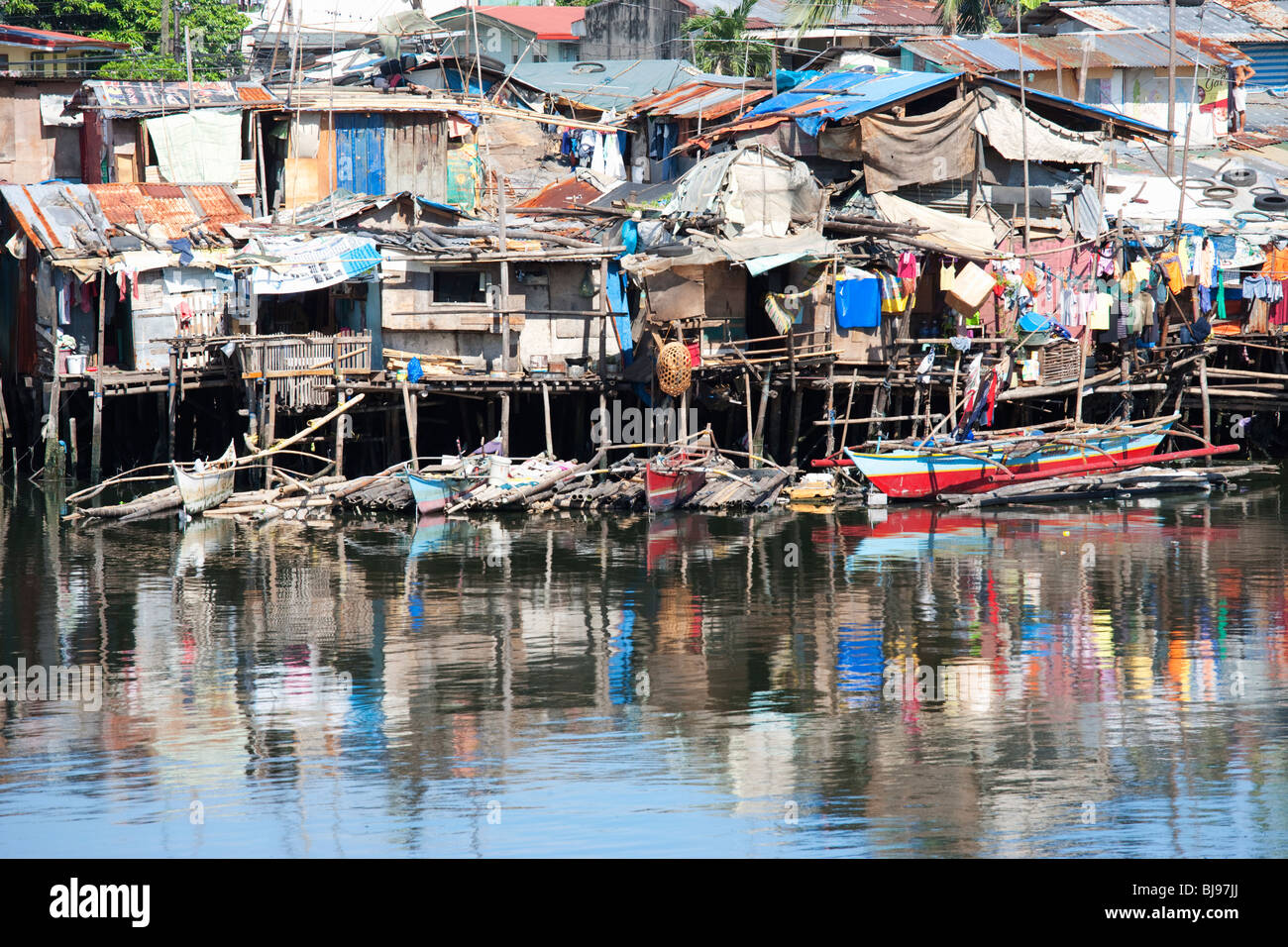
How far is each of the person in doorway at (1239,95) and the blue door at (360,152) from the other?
23.6 meters

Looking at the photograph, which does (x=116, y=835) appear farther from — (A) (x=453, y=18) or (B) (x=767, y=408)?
(A) (x=453, y=18)

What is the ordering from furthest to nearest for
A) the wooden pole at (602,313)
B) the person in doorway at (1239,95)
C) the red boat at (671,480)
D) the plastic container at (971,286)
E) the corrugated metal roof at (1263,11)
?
the corrugated metal roof at (1263,11), the person in doorway at (1239,95), the plastic container at (971,286), the wooden pole at (602,313), the red boat at (671,480)

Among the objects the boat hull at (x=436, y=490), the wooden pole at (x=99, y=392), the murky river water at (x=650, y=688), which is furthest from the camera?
the wooden pole at (x=99, y=392)

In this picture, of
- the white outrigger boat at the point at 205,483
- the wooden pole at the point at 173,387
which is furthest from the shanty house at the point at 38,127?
the white outrigger boat at the point at 205,483

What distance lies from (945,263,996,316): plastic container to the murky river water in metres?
5.48

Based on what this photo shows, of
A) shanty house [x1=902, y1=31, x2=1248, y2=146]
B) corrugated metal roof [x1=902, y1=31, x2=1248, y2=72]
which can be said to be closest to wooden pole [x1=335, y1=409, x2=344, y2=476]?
corrugated metal roof [x1=902, y1=31, x2=1248, y2=72]

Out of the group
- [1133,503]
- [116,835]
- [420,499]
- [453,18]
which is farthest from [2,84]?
[116,835]

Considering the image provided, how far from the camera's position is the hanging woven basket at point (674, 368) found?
31375mm

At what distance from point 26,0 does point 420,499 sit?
28.4 m

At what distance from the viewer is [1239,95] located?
46781 millimetres

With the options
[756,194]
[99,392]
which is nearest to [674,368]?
[756,194]

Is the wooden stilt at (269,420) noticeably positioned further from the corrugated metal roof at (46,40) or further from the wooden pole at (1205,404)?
the wooden pole at (1205,404)

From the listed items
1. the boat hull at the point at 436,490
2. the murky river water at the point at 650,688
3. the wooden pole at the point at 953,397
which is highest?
the wooden pole at the point at 953,397
